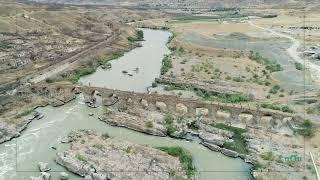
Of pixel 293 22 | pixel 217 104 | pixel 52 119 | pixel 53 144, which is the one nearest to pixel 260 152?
pixel 217 104

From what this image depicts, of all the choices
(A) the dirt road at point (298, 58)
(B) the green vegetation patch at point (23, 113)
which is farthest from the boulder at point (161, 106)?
(A) the dirt road at point (298, 58)

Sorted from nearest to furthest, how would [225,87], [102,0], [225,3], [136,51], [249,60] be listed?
[225,87]
[249,60]
[136,51]
[225,3]
[102,0]

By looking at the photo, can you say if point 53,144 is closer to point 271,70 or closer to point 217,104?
point 217,104

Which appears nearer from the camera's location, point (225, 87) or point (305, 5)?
point (225, 87)

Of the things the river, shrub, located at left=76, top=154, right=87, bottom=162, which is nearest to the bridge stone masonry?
the river

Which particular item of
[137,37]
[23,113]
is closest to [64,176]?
[23,113]

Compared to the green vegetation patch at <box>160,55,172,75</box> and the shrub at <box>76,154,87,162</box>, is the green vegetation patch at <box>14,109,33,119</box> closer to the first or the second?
the shrub at <box>76,154,87,162</box>
